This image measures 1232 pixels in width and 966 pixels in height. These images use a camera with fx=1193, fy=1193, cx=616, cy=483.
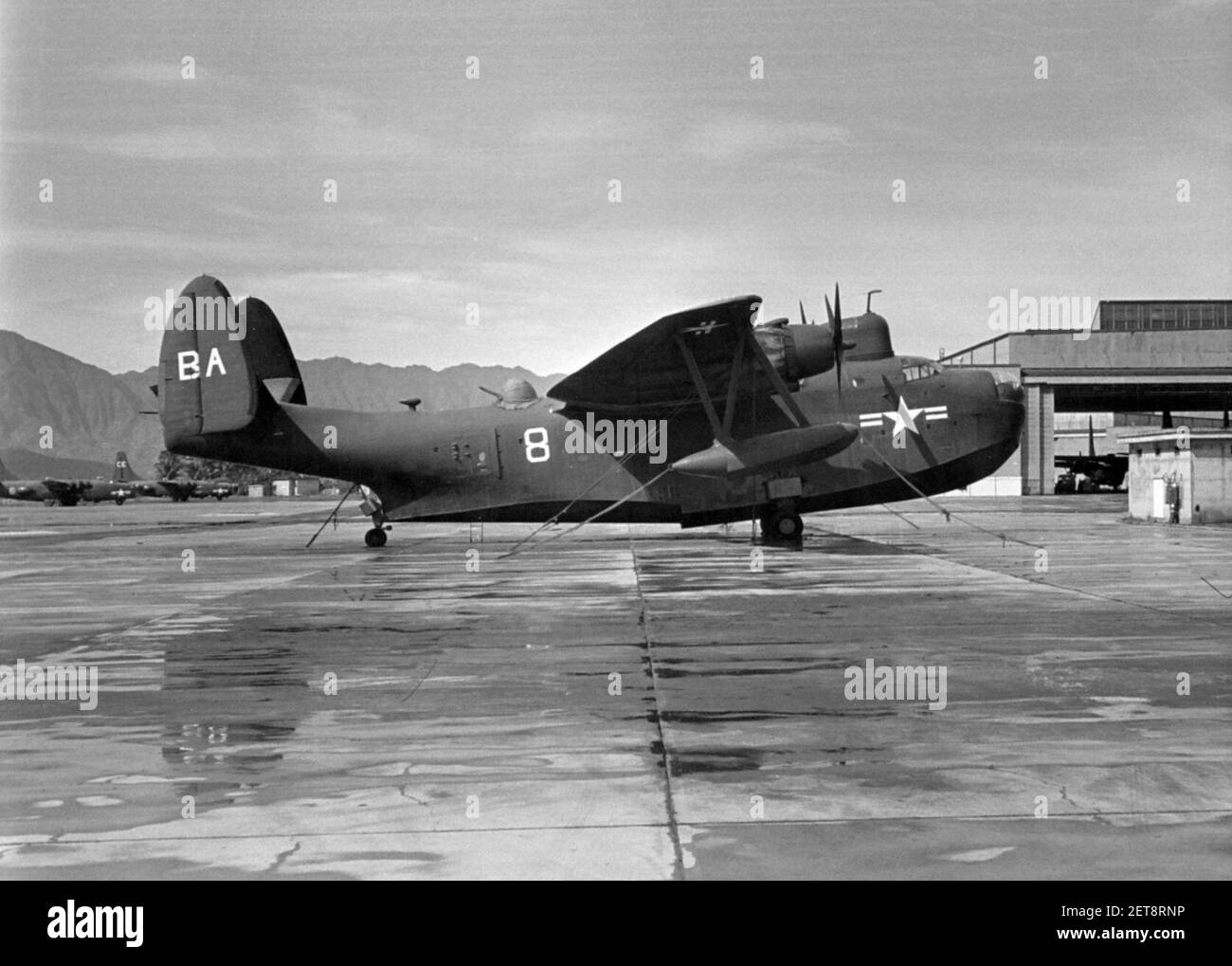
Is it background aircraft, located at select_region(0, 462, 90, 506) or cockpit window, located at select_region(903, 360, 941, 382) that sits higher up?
cockpit window, located at select_region(903, 360, 941, 382)

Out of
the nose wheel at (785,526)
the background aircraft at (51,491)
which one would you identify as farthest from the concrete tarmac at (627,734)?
the background aircraft at (51,491)

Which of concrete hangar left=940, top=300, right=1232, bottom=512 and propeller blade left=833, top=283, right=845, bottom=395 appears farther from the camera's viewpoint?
concrete hangar left=940, top=300, right=1232, bottom=512

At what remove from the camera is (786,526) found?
28438 millimetres

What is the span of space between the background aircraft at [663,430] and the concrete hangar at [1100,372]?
60.7 metres

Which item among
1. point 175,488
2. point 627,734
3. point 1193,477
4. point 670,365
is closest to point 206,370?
point 670,365

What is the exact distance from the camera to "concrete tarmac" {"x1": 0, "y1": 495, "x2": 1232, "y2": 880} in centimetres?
594

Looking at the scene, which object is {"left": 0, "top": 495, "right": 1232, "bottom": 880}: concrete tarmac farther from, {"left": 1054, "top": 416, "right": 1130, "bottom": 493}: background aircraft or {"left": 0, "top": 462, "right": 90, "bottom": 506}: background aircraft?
{"left": 0, "top": 462, "right": 90, "bottom": 506}: background aircraft

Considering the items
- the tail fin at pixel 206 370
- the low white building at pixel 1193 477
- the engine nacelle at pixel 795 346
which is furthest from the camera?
the low white building at pixel 1193 477

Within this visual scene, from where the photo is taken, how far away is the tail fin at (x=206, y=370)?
96.7 feet

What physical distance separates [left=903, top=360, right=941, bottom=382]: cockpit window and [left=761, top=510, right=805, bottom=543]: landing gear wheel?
4286 mm

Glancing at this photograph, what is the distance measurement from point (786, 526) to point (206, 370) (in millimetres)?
14805

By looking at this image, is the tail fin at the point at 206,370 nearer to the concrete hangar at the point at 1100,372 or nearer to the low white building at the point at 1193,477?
the low white building at the point at 1193,477

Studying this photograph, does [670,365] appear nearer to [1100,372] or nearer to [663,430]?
[663,430]

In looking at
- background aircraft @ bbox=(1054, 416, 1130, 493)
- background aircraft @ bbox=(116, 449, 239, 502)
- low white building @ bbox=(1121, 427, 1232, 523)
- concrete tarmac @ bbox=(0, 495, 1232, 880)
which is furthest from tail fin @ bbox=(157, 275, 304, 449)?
background aircraft @ bbox=(116, 449, 239, 502)
